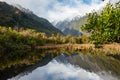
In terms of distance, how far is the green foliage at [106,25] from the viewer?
285 ft

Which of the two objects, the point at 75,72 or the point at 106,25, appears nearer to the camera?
the point at 75,72

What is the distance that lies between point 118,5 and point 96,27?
44.5ft

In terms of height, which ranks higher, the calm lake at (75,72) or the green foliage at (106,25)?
the green foliage at (106,25)

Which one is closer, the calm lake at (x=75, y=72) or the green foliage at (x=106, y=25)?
the calm lake at (x=75, y=72)

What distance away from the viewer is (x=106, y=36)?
89.4 m

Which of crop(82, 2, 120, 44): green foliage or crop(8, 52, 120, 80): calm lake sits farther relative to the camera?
crop(82, 2, 120, 44): green foliage

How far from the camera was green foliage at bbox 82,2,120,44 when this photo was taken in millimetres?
86750

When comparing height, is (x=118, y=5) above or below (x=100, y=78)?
above

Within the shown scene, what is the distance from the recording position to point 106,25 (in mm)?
90000

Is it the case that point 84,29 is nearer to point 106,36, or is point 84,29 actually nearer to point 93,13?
point 93,13

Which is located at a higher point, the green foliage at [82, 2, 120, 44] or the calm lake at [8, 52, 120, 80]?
the green foliage at [82, 2, 120, 44]

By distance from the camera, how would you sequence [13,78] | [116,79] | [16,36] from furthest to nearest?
1. [16,36]
2. [13,78]
3. [116,79]

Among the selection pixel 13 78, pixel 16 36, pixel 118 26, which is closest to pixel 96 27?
pixel 118 26

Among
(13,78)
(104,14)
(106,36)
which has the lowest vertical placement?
(13,78)
